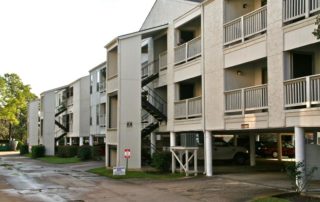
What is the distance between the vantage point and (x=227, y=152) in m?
33.0

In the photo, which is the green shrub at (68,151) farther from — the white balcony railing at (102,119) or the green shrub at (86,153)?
the green shrub at (86,153)

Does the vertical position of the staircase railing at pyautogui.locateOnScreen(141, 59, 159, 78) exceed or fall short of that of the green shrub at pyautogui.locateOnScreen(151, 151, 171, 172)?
it exceeds it

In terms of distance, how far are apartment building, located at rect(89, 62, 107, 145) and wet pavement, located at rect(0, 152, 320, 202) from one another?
21096 mm

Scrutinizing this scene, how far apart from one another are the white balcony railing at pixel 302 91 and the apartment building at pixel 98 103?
28.5m

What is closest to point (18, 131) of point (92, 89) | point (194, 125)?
point (92, 89)

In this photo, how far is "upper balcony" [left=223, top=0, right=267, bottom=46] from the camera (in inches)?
790

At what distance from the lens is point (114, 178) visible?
2520 cm

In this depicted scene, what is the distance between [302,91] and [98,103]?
32514 millimetres

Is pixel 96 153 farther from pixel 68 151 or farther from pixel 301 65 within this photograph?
pixel 301 65

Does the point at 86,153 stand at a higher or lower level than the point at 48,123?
lower

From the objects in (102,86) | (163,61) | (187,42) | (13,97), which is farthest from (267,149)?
(13,97)

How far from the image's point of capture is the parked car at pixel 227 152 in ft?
107

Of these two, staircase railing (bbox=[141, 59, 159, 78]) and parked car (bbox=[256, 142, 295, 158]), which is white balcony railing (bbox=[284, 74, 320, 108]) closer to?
staircase railing (bbox=[141, 59, 159, 78])

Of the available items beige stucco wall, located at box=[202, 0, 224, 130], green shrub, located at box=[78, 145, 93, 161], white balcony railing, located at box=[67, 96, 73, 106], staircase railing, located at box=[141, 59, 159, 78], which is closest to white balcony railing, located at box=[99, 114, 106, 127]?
green shrub, located at box=[78, 145, 93, 161]
